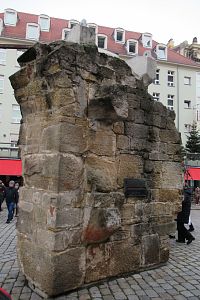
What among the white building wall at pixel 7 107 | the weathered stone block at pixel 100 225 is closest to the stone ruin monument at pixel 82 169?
the weathered stone block at pixel 100 225

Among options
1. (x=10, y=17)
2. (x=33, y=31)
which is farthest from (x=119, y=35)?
(x=10, y=17)

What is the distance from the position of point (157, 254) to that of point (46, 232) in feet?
6.75

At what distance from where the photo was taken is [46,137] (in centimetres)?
384

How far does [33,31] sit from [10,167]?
54.3ft

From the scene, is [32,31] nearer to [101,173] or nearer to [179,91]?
[179,91]

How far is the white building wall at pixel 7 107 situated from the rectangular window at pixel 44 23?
4.81m

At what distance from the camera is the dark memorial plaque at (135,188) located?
4.39 m

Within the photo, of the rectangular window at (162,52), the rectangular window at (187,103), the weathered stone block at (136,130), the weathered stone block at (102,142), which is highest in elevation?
the rectangular window at (162,52)

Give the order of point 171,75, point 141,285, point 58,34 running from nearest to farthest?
point 141,285 < point 58,34 < point 171,75

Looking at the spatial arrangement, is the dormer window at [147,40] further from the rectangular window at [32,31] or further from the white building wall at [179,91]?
the rectangular window at [32,31]

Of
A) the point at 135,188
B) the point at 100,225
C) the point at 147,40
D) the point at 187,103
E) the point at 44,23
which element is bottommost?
the point at 100,225

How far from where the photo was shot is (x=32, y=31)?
28.5 meters

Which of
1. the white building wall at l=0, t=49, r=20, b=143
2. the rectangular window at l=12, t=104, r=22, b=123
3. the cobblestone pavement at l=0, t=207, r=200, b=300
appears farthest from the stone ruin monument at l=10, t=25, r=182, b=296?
the rectangular window at l=12, t=104, r=22, b=123

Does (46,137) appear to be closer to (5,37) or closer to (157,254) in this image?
(157,254)
